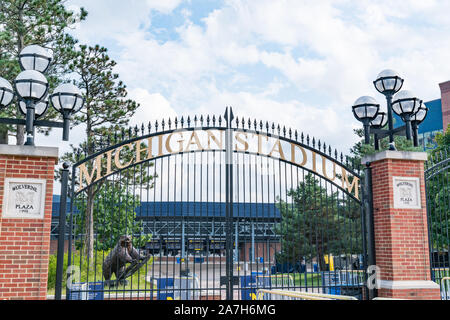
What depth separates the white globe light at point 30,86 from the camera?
22.2 feet

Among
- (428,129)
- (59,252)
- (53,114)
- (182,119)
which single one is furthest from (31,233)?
(428,129)

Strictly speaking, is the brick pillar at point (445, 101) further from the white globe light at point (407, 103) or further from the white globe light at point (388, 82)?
the white globe light at point (407, 103)

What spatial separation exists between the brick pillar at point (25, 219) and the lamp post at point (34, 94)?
381 mm

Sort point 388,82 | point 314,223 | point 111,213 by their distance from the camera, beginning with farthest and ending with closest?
point 314,223
point 111,213
point 388,82

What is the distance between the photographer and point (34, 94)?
680cm

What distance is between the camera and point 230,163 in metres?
8.18

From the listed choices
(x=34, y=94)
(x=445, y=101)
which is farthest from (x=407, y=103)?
(x=445, y=101)

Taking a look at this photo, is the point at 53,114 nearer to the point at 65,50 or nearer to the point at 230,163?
the point at 65,50

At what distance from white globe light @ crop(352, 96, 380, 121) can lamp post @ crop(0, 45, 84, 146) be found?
5.28 meters

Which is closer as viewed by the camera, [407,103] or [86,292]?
[86,292]

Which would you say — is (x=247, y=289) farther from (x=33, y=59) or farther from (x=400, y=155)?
(x=33, y=59)

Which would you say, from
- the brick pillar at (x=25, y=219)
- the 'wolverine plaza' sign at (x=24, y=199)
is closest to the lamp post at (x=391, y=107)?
the brick pillar at (x=25, y=219)

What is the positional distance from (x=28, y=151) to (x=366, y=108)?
246 inches
